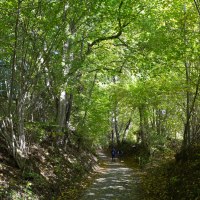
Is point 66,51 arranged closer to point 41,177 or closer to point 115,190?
Result: point 41,177

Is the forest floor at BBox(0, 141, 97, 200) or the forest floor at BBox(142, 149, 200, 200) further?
the forest floor at BBox(142, 149, 200, 200)

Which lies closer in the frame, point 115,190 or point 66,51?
point 115,190

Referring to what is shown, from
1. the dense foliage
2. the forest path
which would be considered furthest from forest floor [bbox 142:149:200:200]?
the dense foliage

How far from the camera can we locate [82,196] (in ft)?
35.2

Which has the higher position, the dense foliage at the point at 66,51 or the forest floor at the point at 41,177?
the dense foliage at the point at 66,51

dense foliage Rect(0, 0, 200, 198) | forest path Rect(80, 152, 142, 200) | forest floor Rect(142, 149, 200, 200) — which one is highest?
dense foliage Rect(0, 0, 200, 198)

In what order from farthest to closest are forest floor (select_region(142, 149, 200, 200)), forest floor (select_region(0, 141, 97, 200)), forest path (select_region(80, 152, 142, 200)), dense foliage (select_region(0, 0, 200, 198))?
forest path (select_region(80, 152, 142, 200)) → dense foliage (select_region(0, 0, 200, 198)) → forest floor (select_region(142, 149, 200, 200)) → forest floor (select_region(0, 141, 97, 200))

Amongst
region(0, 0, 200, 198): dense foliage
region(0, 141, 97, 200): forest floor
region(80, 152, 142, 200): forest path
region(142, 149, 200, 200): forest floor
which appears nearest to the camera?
region(0, 141, 97, 200): forest floor

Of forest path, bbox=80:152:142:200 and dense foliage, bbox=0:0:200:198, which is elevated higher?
dense foliage, bbox=0:0:200:198

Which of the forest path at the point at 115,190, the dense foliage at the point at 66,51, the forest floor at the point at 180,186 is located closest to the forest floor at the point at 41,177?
the dense foliage at the point at 66,51

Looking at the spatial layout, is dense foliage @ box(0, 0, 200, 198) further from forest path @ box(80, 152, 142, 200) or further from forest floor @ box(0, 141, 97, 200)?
forest path @ box(80, 152, 142, 200)

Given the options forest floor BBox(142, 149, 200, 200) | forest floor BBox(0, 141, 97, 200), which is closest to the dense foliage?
forest floor BBox(0, 141, 97, 200)

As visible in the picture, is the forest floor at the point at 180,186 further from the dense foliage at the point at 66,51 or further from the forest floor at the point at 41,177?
the forest floor at the point at 41,177

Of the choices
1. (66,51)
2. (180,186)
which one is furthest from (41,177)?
(66,51)
